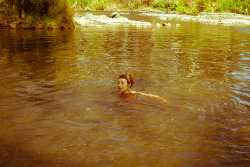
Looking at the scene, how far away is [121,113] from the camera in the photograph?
5395 mm

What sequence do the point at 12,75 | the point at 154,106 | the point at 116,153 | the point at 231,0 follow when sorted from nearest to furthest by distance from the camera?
the point at 116,153, the point at 154,106, the point at 12,75, the point at 231,0

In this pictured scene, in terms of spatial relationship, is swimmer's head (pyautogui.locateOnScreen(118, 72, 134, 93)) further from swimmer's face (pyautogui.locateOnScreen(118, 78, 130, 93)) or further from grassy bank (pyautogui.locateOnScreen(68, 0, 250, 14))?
grassy bank (pyautogui.locateOnScreen(68, 0, 250, 14))

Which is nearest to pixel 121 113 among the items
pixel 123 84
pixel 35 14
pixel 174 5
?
pixel 123 84

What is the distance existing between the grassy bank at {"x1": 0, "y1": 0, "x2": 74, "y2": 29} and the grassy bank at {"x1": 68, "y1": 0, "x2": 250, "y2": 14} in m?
19.2

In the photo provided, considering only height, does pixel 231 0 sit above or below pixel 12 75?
above

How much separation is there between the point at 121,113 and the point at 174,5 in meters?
66.2

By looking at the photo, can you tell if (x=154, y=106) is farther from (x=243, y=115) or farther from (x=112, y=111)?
(x=243, y=115)

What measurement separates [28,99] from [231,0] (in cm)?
4497

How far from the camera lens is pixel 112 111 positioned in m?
5.49

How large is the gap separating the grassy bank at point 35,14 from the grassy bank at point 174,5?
19.2 meters

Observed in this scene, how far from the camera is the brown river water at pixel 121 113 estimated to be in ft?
12.1

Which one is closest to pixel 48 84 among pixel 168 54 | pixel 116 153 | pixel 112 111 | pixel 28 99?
pixel 28 99

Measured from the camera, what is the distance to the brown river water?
3.69 metres

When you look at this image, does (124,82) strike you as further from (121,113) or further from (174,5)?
(174,5)
